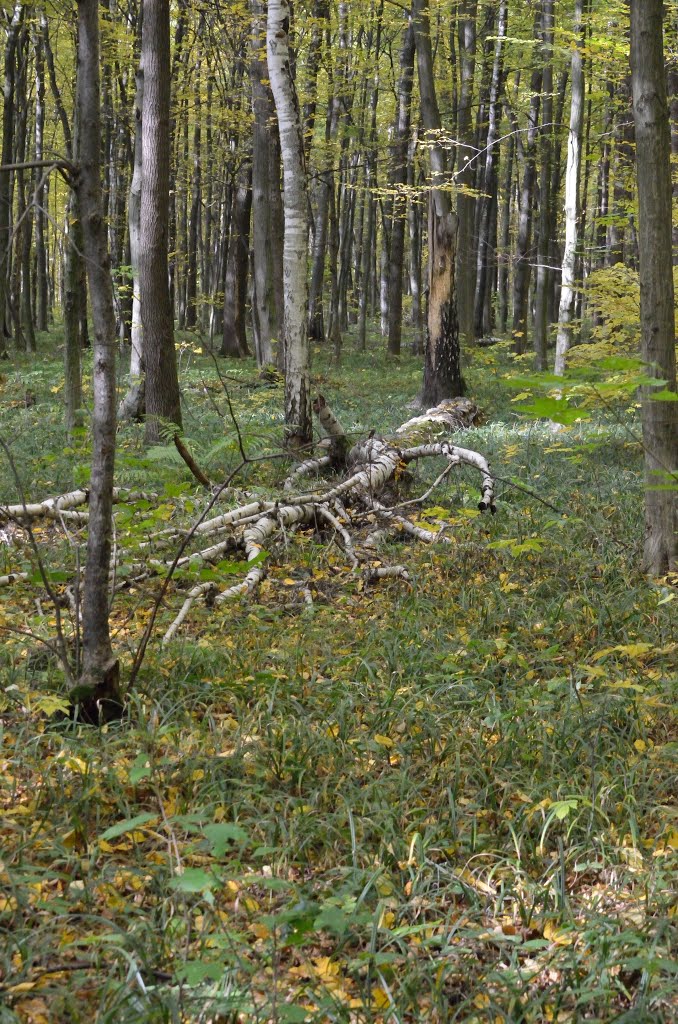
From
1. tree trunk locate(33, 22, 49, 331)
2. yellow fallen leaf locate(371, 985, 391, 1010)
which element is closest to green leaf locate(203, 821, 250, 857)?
yellow fallen leaf locate(371, 985, 391, 1010)

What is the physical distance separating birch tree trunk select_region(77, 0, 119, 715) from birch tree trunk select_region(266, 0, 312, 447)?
4.81 meters

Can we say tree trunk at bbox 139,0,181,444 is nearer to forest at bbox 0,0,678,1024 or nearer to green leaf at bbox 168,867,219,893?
forest at bbox 0,0,678,1024

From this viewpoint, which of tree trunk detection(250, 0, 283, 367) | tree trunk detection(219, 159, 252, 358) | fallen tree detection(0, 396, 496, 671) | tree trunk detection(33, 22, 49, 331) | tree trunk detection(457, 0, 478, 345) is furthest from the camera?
tree trunk detection(219, 159, 252, 358)

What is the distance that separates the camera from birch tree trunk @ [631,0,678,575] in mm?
5617

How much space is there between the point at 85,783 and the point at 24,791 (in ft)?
0.88

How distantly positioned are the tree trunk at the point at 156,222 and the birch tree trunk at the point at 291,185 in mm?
1392

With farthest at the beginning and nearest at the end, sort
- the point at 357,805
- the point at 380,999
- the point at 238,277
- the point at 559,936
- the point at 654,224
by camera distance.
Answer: the point at 238,277, the point at 654,224, the point at 357,805, the point at 559,936, the point at 380,999

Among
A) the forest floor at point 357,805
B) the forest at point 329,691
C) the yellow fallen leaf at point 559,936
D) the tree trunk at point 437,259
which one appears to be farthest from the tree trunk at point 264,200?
the yellow fallen leaf at point 559,936

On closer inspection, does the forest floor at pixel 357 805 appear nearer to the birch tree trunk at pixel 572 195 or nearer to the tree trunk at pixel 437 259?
the tree trunk at pixel 437 259

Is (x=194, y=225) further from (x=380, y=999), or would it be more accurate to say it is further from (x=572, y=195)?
(x=380, y=999)

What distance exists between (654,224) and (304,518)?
12.2 ft

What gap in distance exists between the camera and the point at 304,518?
7.53 metres

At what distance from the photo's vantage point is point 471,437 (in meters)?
11.5

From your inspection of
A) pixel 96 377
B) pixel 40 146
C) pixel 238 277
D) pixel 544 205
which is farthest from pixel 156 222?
pixel 40 146
